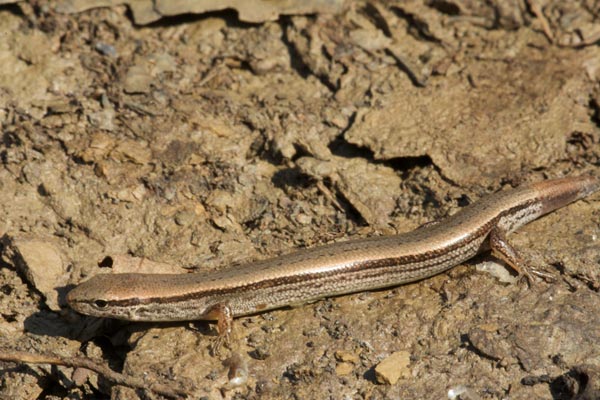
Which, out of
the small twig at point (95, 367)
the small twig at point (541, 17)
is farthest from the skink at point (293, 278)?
the small twig at point (541, 17)

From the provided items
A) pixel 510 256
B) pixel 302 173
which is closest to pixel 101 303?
pixel 302 173

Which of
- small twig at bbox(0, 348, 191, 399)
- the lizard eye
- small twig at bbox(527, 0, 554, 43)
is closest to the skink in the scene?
the lizard eye

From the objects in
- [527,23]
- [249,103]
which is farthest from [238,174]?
[527,23]

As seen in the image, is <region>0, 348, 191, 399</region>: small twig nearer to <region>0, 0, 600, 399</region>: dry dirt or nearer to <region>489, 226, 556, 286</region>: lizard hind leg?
<region>0, 0, 600, 399</region>: dry dirt

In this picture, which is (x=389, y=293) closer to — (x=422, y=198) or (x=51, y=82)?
(x=422, y=198)

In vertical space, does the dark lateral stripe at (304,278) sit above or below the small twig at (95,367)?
above

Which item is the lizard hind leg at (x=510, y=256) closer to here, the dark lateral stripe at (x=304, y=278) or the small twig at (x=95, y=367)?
the dark lateral stripe at (x=304, y=278)
